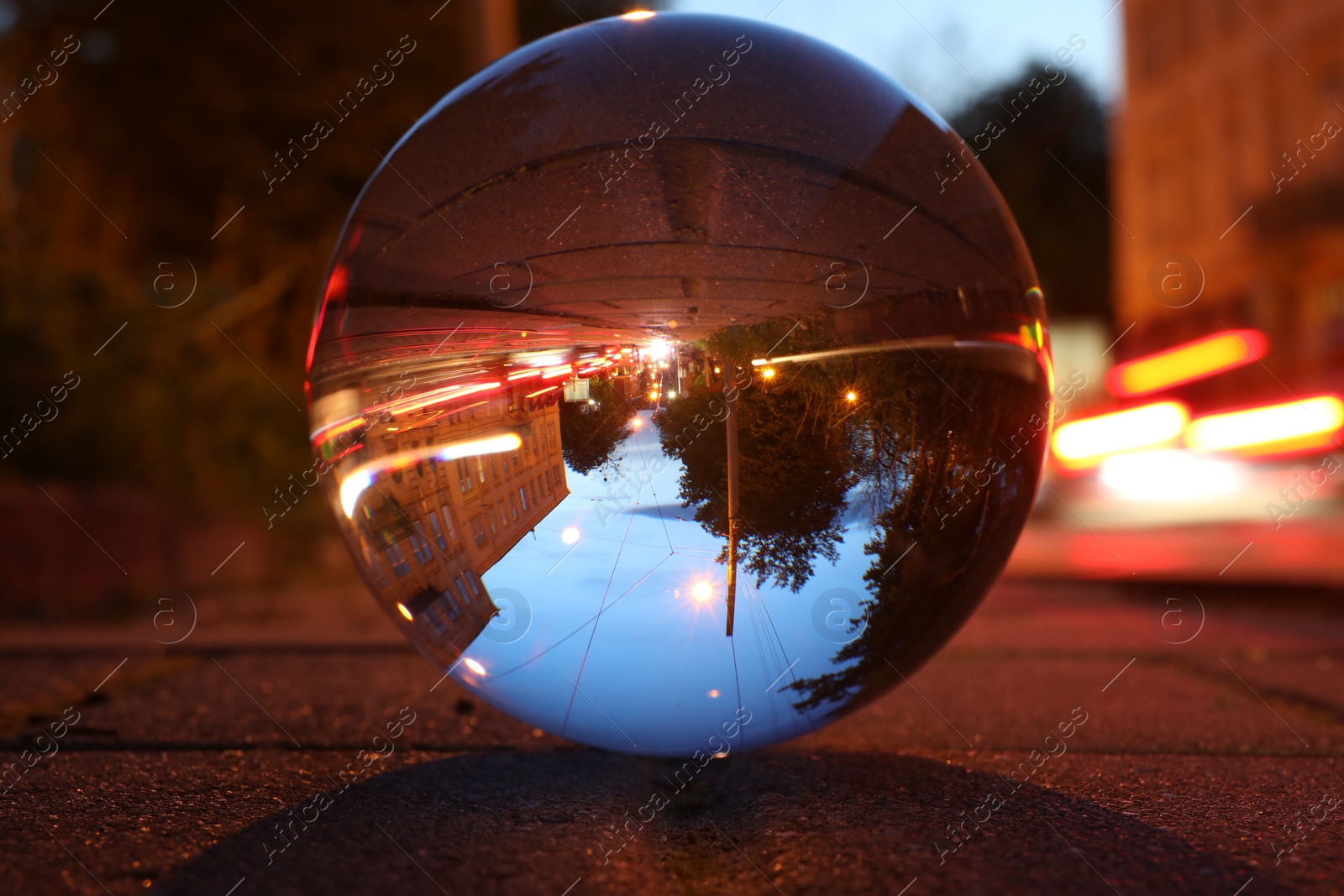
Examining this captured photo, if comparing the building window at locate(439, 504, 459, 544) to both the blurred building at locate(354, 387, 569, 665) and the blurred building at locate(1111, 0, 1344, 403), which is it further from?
the blurred building at locate(1111, 0, 1344, 403)

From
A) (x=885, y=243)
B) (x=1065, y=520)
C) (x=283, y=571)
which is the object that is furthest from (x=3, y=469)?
(x=1065, y=520)

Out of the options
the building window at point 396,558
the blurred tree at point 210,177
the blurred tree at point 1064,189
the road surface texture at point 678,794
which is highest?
the blurred tree at point 1064,189

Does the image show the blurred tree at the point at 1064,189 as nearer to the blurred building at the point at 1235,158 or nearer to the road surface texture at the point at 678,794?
the blurred building at the point at 1235,158

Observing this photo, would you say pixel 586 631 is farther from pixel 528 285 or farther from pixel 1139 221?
pixel 1139 221

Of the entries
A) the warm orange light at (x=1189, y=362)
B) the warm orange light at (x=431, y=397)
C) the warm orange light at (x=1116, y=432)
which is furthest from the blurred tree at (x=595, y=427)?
the warm orange light at (x=1189, y=362)

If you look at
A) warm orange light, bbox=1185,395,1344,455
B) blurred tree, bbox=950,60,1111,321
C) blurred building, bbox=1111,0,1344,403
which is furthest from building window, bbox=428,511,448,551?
blurred tree, bbox=950,60,1111,321

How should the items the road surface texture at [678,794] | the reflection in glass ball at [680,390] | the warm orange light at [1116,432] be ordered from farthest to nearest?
the warm orange light at [1116,432], the reflection in glass ball at [680,390], the road surface texture at [678,794]

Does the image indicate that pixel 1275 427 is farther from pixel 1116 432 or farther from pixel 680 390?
pixel 680 390
